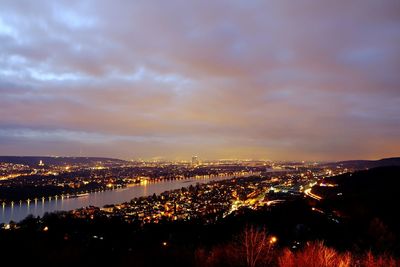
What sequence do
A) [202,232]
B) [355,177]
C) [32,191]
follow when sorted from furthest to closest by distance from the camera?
1. [32,191]
2. [355,177]
3. [202,232]

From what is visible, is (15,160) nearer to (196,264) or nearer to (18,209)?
(18,209)

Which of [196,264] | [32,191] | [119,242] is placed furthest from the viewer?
[32,191]

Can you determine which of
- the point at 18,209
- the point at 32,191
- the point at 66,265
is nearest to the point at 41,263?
the point at 66,265

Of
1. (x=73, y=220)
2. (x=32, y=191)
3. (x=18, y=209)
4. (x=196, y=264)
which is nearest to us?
(x=196, y=264)

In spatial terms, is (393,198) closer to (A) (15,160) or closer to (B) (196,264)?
(B) (196,264)

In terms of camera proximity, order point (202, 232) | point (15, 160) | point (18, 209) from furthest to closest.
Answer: point (15, 160)
point (18, 209)
point (202, 232)

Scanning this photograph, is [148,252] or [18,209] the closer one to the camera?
[148,252]

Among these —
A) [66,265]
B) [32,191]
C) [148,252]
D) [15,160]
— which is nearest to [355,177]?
[148,252]

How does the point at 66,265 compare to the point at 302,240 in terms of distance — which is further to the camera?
the point at 302,240
